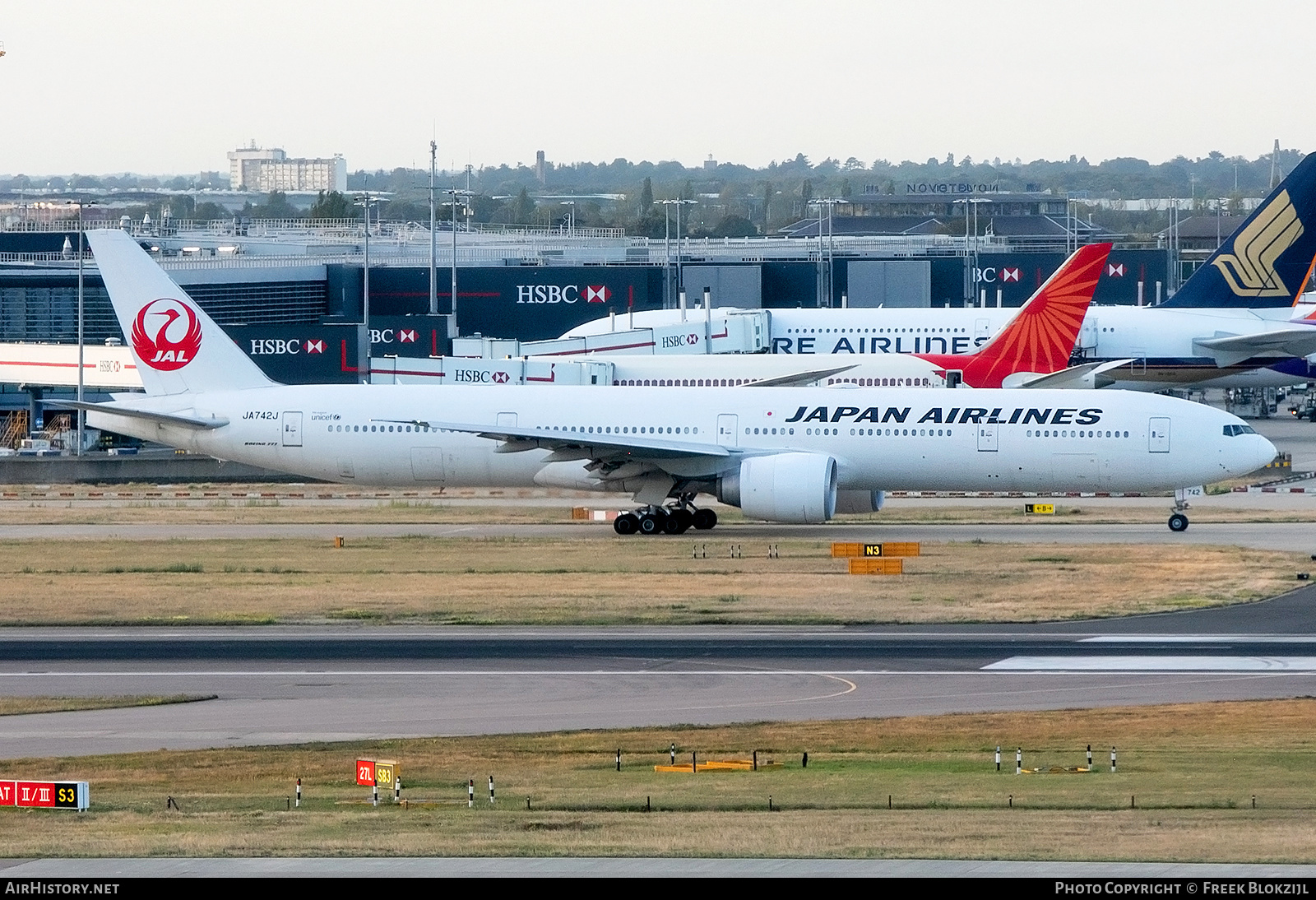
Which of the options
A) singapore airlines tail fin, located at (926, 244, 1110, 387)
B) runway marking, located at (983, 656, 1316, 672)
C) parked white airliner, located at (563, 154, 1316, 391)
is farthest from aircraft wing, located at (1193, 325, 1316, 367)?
runway marking, located at (983, 656, 1316, 672)

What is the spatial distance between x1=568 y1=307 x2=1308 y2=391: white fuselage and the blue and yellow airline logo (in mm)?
1016

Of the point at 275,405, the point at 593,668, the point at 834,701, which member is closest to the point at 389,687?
the point at 593,668

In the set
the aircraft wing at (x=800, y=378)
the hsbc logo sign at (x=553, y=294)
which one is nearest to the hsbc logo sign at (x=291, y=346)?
the hsbc logo sign at (x=553, y=294)

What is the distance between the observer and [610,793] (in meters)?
20.3

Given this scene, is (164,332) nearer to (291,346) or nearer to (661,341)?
(291,346)

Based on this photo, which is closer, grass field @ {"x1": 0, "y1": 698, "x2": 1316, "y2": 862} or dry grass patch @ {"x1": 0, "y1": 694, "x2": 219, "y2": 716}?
grass field @ {"x1": 0, "y1": 698, "x2": 1316, "y2": 862}

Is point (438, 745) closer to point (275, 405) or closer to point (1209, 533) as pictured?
point (275, 405)

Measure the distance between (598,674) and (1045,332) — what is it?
3671 cm

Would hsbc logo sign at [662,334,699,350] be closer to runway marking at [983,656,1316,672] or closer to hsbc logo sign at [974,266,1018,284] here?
hsbc logo sign at [974,266,1018,284]

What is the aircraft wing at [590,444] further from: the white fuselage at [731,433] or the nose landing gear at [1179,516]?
the nose landing gear at [1179,516]

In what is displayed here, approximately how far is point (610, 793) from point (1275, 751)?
8.63 m

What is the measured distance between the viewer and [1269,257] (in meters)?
74.4

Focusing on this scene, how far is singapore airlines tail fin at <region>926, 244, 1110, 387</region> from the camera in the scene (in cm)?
6147

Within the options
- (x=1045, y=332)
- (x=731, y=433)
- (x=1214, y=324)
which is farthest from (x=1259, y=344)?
(x=731, y=433)
